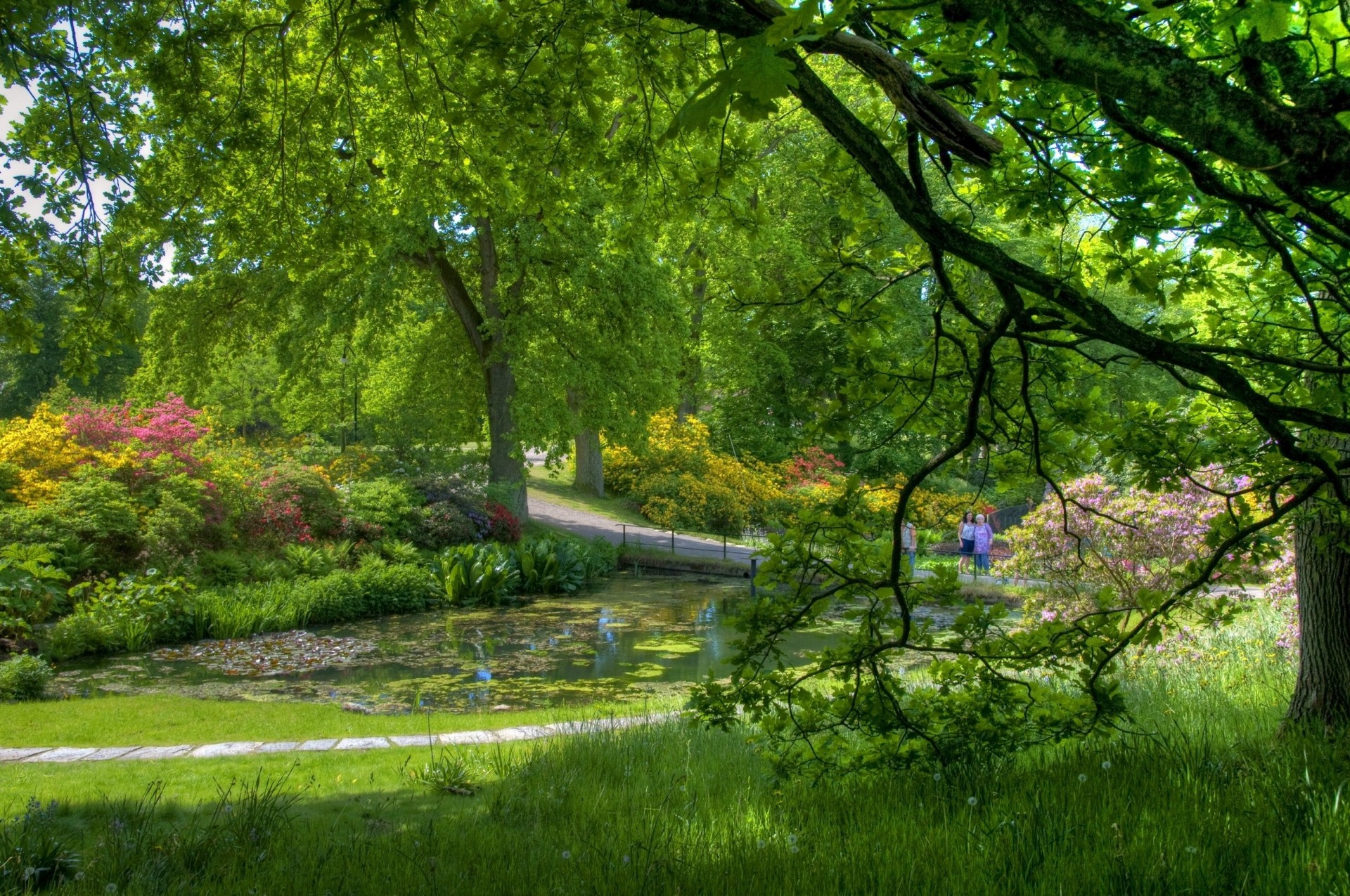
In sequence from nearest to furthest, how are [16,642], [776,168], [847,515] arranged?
[847,515], [16,642], [776,168]

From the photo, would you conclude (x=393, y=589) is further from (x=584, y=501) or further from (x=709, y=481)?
(x=584, y=501)

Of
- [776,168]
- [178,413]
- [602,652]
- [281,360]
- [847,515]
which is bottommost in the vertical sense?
[602,652]

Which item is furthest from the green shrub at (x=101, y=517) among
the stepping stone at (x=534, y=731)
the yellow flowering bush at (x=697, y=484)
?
the yellow flowering bush at (x=697, y=484)

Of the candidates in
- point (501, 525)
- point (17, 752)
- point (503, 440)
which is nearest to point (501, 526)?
point (501, 525)

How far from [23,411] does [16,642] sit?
103ft

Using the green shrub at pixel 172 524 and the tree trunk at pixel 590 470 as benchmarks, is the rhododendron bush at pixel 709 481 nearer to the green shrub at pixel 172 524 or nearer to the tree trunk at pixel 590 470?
the tree trunk at pixel 590 470

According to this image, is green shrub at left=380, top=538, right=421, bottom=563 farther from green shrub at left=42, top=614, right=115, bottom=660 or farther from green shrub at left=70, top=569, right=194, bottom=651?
green shrub at left=42, top=614, right=115, bottom=660

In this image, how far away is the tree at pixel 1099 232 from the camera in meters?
1.82

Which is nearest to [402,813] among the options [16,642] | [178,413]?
[16,642]

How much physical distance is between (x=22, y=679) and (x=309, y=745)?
154 inches

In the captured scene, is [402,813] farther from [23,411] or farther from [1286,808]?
[23,411]

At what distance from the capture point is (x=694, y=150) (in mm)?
4566

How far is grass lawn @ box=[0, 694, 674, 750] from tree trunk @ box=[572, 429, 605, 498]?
19.8 meters

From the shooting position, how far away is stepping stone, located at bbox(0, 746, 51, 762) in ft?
19.5
